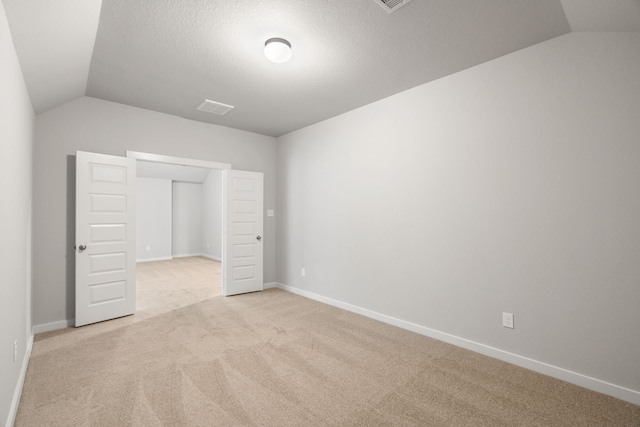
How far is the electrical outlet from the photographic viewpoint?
2636mm

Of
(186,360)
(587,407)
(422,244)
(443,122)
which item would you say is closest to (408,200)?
(422,244)

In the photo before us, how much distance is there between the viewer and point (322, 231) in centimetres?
455

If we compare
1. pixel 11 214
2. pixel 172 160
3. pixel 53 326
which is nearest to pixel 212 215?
pixel 172 160

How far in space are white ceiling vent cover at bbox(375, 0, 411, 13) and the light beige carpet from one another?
2.76 m

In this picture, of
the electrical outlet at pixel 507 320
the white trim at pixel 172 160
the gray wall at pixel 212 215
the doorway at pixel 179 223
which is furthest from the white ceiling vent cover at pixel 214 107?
the gray wall at pixel 212 215

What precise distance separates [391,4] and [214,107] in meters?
2.72

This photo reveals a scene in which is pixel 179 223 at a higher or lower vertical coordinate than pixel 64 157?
lower

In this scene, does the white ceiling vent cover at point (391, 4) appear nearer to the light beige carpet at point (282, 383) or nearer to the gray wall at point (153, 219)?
the light beige carpet at point (282, 383)

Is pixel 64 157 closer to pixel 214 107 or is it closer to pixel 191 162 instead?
pixel 191 162

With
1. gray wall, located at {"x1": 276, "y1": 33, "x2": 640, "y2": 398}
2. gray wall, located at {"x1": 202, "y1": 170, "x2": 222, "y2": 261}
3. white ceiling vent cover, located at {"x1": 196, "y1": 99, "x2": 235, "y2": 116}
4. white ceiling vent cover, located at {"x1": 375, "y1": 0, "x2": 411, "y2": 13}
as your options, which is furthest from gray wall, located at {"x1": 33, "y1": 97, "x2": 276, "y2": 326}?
gray wall, located at {"x1": 202, "y1": 170, "x2": 222, "y2": 261}

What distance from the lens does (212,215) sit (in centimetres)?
904

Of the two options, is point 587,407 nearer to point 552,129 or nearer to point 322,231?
point 552,129

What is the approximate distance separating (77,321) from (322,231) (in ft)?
10.6

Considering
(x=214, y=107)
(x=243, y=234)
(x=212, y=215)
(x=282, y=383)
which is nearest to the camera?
(x=282, y=383)
